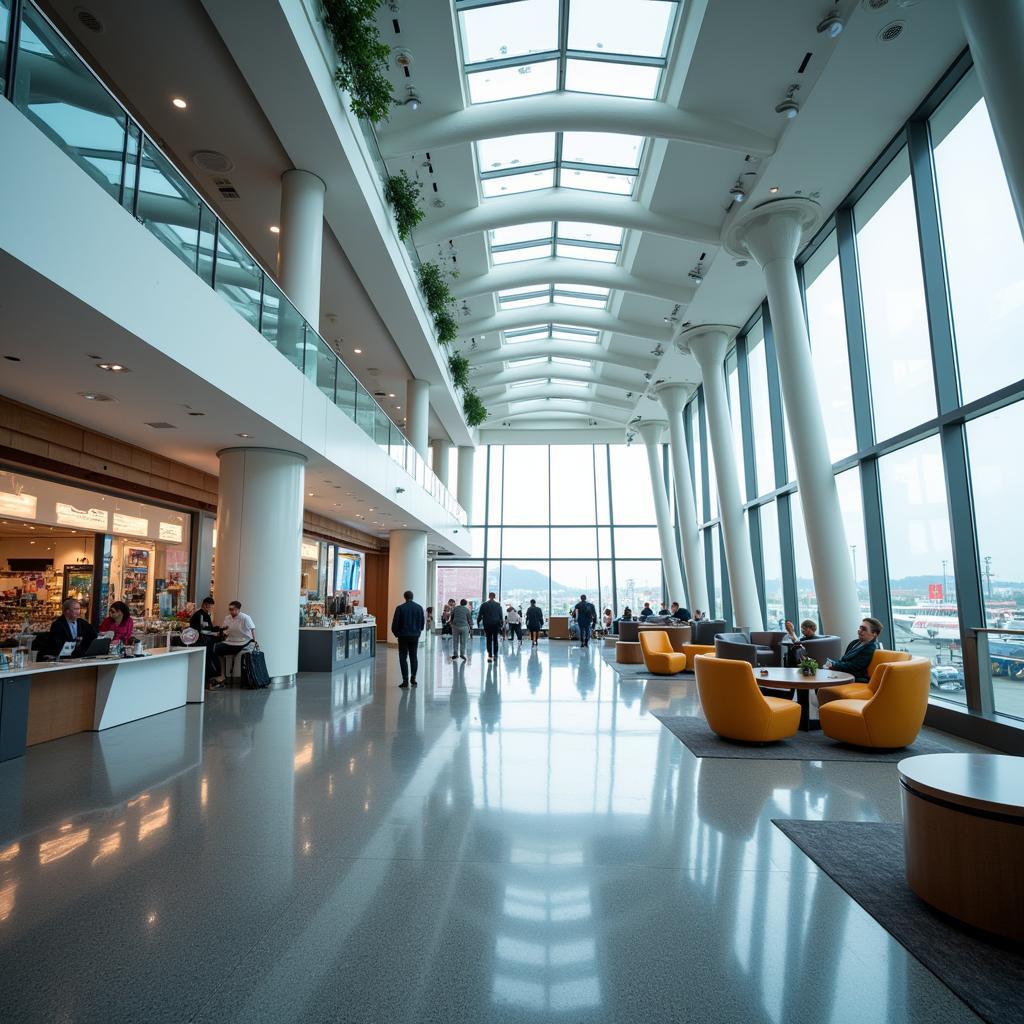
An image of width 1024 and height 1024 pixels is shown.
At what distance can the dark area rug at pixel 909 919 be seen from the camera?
2412 millimetres

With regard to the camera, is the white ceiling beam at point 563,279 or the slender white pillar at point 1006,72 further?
the white ceiling beam at point 563,279

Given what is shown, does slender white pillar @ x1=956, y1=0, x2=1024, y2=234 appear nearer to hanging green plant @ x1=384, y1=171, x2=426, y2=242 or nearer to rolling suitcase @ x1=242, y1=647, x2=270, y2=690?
hanging green plant @ x1=384, y1=171, x2=426, y2=242

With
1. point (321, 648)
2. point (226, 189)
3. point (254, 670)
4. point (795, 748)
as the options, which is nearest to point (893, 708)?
point (795, 748)

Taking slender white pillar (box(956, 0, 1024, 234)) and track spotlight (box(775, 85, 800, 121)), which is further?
track spotlight (box(775, 85, 800, 121))

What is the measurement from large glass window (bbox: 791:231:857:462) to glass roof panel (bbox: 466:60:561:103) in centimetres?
546

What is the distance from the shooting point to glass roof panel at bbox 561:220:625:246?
1511 cm

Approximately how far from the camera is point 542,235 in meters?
15.8

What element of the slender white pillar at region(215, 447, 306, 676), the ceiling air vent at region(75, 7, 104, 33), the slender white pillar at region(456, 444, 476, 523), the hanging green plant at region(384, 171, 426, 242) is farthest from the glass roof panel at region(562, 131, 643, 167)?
the slender white pillar at region(456, 444, 476, 523)

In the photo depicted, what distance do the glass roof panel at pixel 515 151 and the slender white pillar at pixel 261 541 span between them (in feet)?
23.2

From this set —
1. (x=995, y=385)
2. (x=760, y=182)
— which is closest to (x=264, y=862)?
(x=995, y=385)

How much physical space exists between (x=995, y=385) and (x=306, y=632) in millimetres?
10642

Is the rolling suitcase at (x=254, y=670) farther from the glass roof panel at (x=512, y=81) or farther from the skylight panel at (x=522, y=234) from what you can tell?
the skylight panel at (x=522, y=234)

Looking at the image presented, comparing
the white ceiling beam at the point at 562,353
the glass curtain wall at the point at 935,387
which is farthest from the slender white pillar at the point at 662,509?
the glass curtain wall at the point at 935,387

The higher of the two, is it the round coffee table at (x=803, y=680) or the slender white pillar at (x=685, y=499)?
the slender white pillar at (x=685, y=499)
